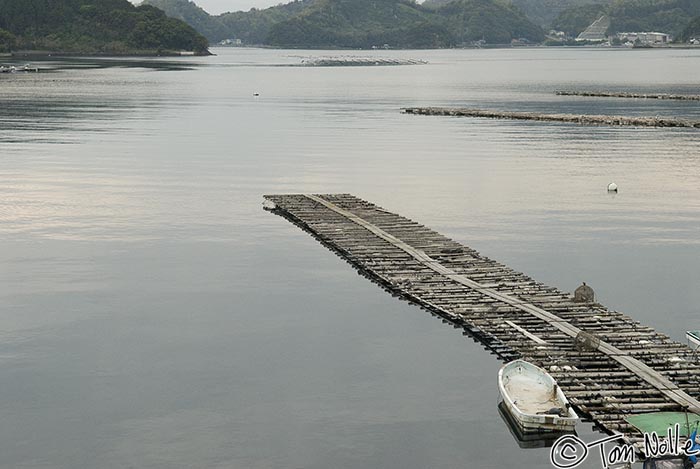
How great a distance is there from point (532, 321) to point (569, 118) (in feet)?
377

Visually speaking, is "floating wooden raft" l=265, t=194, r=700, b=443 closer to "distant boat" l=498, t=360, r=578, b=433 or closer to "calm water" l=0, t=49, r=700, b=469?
"distant boat" l=498, t=360, r=578, b=433

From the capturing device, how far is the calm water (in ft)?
107

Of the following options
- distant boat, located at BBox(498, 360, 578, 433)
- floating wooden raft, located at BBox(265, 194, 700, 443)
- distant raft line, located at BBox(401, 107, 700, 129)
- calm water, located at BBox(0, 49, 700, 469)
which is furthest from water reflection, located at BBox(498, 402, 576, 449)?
distant raft line, located at BBox(401, 107, 700, 129)

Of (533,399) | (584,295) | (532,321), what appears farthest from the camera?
(584,295)

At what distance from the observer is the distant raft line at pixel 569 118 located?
474 feet

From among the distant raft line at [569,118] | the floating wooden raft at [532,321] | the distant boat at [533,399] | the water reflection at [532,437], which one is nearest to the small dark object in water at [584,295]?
the floating wooden raft at [532,321]

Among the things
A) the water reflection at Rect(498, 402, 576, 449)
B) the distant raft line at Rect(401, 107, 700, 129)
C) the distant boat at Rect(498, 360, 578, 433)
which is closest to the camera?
the water reflection at Rect(498, 402, 576, 449)

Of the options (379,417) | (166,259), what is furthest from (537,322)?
(166,259)

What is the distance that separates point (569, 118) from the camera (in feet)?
504

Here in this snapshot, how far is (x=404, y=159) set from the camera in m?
105

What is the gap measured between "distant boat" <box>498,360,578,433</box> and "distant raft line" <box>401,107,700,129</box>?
380 feet

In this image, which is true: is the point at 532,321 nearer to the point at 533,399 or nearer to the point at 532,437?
the point at 533,399

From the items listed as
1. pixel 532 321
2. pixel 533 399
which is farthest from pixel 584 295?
pixel 533 399

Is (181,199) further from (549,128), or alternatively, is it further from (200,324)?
(549,128)
